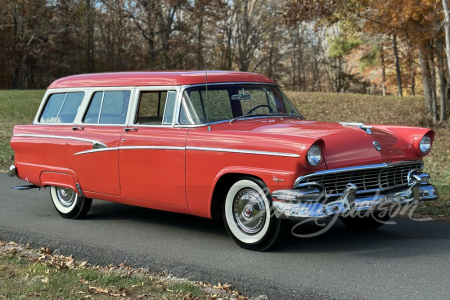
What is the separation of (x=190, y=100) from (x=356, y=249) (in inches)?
94.5

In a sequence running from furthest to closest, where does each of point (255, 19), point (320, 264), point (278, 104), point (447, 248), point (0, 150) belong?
point (255, 19)
point (0, 150)
point (278, 104)
point (447, 248)
point (320, 264)

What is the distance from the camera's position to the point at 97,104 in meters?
7.28

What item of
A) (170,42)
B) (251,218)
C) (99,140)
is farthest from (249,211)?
(170,42)

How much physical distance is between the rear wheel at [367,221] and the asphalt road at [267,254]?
4.4 inches

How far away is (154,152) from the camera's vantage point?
633 centimetres

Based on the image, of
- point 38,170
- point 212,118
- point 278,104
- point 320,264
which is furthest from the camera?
point 38,170

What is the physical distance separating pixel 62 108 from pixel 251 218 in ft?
11.5

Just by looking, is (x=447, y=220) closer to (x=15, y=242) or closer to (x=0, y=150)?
(x=15, y=242)

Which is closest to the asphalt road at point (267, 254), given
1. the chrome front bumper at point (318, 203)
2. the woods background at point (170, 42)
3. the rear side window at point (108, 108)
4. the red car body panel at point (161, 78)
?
the chrome front bumper at point (318, 203)

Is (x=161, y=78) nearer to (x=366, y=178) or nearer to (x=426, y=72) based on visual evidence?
(x=366, y=178)

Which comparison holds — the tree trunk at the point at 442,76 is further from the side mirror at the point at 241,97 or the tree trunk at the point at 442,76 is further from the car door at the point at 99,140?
the car door at the point at 99,140

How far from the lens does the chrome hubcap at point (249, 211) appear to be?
5551mm

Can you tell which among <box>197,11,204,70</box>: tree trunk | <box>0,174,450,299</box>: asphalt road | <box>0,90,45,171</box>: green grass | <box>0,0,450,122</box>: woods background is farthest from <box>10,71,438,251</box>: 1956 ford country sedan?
<box>197,11,204,70</box>: tree trunk

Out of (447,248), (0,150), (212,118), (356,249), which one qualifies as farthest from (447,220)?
(0,150)
